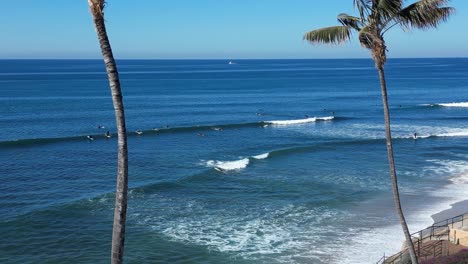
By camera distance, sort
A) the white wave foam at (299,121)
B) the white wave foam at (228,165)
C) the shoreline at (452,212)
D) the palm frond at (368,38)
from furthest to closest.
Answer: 1. the white wave foam at (299,121)
2. the white wave foam at (228,165)
3. the shoreline at (452,212)
4. the palm frond at (368,38)

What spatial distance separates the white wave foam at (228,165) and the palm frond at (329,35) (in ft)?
101

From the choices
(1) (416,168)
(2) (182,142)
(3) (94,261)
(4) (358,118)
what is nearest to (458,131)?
(4) (358,118)

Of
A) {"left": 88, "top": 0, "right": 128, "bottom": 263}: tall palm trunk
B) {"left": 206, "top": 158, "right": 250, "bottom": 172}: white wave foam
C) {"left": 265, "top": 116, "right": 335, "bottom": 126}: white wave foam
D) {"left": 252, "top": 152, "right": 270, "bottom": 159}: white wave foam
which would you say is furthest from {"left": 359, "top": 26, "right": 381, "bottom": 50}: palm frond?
{"left": 265, "top": 116, "right": 335, "bottom": 126}: white wave foam

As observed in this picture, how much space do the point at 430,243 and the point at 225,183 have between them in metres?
17.5

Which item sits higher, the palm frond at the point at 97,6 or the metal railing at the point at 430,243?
the palm frond at the point at 97,6

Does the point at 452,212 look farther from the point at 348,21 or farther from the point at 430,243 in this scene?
the point at 348,21

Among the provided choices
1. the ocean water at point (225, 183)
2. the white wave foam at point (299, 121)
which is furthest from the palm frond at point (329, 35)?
the white wave foam at point (299, 121)

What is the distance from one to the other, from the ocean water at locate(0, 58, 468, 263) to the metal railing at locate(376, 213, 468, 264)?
1154mm

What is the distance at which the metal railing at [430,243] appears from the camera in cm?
2164

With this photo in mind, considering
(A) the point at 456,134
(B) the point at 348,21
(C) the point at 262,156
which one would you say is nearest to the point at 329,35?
(B) the point at 348,21

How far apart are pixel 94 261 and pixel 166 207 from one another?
8.63 meters

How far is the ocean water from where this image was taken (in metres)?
25.6

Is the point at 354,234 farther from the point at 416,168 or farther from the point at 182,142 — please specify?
the point at 182,142

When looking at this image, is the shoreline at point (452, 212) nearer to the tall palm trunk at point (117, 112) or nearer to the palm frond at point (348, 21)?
the palm frond at point (348, 21)
